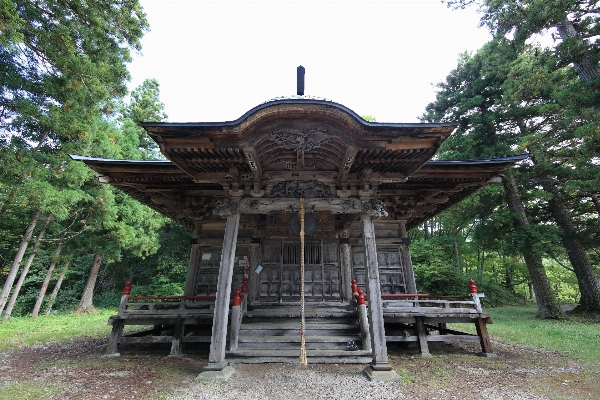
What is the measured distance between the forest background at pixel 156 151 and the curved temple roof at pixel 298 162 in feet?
11.0

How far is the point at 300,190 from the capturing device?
20.7ft

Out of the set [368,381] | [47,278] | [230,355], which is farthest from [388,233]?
[47,278]

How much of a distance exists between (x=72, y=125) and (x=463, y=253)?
2837cm

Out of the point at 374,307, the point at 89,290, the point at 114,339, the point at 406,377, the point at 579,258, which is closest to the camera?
the point at 406,377

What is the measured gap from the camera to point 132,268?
951 inches

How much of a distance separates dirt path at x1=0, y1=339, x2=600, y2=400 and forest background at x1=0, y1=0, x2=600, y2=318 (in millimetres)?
5426

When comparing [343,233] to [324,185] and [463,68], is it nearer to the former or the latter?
[324,185]

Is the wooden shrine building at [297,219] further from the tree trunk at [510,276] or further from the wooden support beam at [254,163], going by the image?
the tree trunk at [510,276]

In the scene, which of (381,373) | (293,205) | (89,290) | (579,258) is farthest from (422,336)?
(89,290)

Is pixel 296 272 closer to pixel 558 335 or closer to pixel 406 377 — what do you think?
pixel 406 377

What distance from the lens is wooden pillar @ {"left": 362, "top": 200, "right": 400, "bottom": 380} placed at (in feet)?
16.7

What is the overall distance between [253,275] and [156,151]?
698 inches

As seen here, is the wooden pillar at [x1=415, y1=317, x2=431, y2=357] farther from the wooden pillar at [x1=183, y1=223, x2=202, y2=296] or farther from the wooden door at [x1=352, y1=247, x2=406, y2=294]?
the wooden pillar at [x1=183, y1=223, x2=202, y2=296]

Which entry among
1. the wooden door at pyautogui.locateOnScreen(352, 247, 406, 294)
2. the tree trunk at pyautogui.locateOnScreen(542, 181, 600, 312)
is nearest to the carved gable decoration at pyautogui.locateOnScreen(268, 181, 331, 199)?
the wooden door at pyautogui.locateOnScreen(352, 247, 406, 294)
